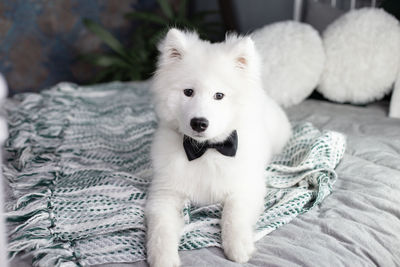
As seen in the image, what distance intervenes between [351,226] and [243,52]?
0.77 m

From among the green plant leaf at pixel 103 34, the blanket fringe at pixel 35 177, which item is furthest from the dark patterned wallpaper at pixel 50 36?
the blanket fringe at pixel 35 177

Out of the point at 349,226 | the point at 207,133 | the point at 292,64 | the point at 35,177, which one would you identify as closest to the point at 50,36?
the point at 292,64

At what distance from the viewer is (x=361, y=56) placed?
2750 millimetres

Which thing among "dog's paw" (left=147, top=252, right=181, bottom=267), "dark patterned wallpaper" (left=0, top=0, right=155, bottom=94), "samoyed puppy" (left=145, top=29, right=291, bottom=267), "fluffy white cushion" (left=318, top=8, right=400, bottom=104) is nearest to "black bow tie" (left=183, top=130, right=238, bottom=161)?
"samoyed puppy" (left=145, top=29, right=291, bottom=267)

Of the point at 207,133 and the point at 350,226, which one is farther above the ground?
the point at 207,133

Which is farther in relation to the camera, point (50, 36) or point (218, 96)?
point (50, 36)

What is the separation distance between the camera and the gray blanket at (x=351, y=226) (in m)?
1.34

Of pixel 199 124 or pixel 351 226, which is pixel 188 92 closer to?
pixel 199 124

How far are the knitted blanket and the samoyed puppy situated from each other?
0.07 m

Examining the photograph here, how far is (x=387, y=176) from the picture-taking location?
1.80 meters

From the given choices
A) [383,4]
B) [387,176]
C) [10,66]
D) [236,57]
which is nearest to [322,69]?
[383,4]

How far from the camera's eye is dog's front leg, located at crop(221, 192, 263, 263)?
1342 millimetres

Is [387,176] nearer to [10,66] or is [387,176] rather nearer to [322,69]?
[322,69]

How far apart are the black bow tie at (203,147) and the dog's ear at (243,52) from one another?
283 millimetres
